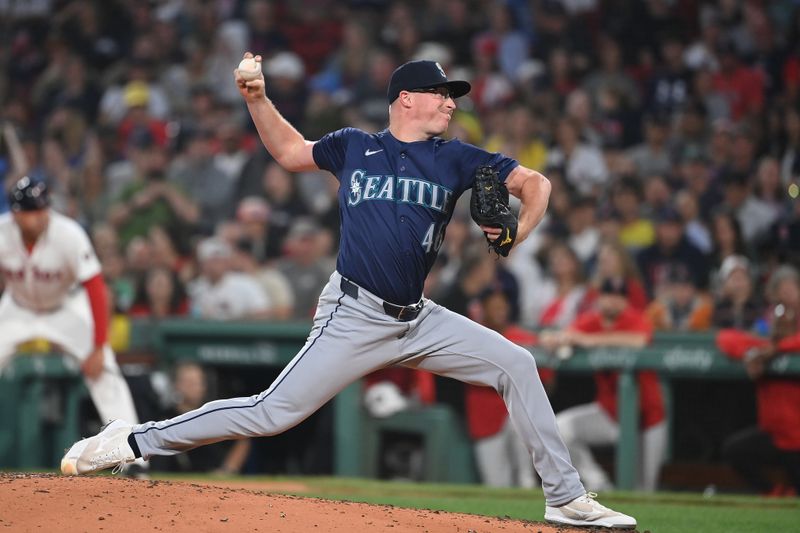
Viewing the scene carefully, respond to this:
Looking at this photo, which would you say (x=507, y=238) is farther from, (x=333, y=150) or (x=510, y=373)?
(x=333, y=150)

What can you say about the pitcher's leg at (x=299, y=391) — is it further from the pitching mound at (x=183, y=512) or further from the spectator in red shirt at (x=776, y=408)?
the spectator in red shirt at (x=776, y=408)

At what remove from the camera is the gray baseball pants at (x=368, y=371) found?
194 inches

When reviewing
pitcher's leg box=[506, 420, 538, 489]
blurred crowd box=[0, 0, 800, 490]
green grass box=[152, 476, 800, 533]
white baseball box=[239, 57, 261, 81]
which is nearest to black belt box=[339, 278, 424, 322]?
white baseball box=[239, 57, 261, 81]

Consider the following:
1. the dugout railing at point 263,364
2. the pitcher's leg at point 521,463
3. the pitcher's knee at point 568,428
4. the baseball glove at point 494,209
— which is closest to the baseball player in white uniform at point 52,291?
the dugout railing at point 263,364

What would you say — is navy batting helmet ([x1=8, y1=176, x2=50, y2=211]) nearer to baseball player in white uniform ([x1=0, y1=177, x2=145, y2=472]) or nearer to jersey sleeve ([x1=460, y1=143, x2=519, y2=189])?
baseball player in white uniform ([x1=0, y1=177, x2=145, y2=472])

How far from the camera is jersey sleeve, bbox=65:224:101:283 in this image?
7.54m

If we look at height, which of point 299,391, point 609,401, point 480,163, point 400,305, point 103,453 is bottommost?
point 103,453

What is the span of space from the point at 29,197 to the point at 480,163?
336 cm

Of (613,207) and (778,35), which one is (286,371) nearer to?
(613,207)

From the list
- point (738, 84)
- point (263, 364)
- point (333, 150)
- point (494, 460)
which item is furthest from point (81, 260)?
point (738, 84)

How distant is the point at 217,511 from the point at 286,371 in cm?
60

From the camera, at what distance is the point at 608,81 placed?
11.5m

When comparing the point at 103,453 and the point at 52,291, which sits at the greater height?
the point at 52,291

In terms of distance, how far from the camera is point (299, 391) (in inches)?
193
